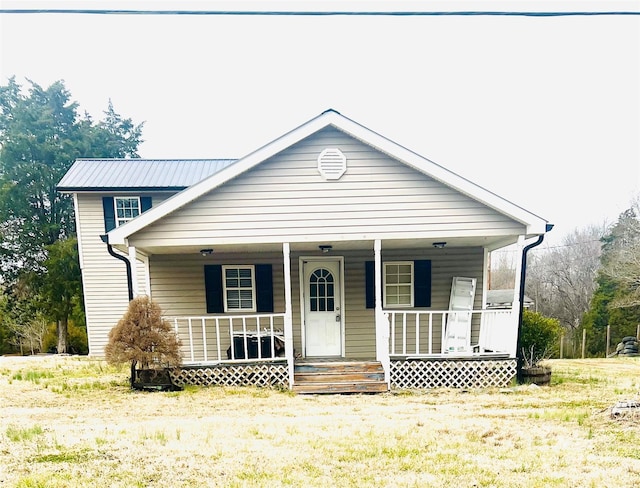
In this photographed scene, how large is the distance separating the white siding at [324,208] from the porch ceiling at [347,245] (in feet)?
1.10

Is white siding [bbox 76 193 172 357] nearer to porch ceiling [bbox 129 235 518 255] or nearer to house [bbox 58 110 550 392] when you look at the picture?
porch ceiling [bbox 129 235 518 255]

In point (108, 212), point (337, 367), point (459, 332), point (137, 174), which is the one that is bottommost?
point (337, 367)

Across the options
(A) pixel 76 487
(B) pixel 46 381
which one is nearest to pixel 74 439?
(A) pixel 76 487

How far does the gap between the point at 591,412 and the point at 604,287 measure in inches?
781

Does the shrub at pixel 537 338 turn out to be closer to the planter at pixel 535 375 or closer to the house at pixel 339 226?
the planter at pixel 535 375

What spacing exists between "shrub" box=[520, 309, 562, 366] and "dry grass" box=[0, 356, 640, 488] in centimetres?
102

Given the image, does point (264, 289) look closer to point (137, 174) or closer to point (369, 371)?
point (369, 371)

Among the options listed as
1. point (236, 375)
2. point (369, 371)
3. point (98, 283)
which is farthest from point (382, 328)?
point (98, 283)

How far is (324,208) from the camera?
7168 millimetres

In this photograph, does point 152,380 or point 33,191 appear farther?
point 33,191

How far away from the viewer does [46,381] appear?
25.4 ft

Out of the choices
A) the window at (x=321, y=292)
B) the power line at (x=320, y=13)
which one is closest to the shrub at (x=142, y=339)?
the window at (x=321, y=292)

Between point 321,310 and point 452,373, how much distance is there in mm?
2989

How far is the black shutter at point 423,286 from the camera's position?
28.6 ft
